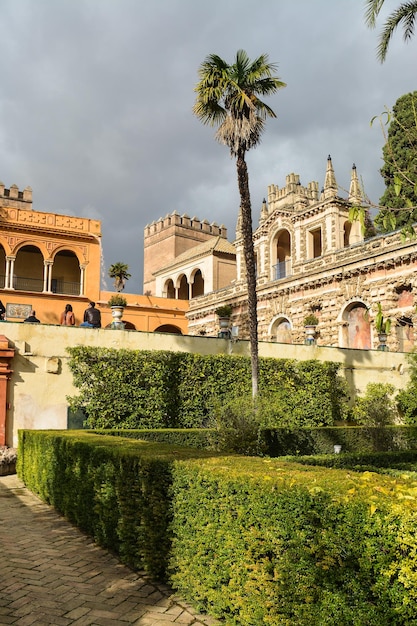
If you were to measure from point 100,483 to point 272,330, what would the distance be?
2673 centimetres

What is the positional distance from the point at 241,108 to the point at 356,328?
14.6 meters

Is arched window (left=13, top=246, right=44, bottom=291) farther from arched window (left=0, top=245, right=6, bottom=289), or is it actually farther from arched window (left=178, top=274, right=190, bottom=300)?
arched window (left=178, top=274, right=190, bottom=300)

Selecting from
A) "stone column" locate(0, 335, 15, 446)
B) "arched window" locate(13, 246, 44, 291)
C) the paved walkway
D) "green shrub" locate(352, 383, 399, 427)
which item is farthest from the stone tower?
the paved walkway

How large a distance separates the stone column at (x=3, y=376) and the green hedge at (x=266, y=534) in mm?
8909

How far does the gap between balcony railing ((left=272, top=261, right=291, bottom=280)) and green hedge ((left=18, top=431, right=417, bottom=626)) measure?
27975 mm

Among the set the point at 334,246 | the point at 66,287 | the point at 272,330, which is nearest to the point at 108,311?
the point at 66,287

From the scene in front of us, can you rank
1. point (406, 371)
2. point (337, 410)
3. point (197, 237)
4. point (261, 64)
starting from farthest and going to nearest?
point (197, 237)
point (406, 371)
point (337, 410)
point (261, 64)

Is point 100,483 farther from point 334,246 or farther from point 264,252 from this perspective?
point 264,252

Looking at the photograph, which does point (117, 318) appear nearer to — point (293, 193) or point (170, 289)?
point (293, 193)

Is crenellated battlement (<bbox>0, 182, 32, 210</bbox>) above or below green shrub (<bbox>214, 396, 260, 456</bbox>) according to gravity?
above

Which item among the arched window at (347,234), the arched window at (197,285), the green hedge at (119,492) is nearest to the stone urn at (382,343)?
the arched window at (347,234)

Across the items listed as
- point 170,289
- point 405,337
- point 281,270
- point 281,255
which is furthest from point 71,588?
point 170,289

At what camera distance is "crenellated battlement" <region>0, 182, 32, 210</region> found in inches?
1649

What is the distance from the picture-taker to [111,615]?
4848mm
